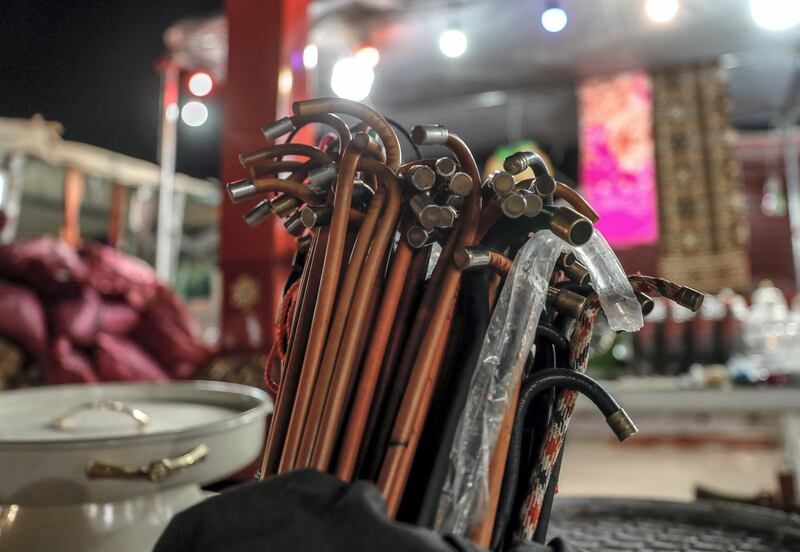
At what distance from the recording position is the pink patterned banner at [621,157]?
12.0ft

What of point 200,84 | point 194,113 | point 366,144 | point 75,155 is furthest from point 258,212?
point 75,155

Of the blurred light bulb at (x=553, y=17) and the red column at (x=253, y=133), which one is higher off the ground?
the blurred light bulb at (x=553, y=17)

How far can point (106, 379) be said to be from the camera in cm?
182

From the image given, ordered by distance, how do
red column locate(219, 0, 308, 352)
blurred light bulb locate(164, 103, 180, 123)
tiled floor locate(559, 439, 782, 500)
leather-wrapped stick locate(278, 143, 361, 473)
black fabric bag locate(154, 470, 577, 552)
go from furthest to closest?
blurred light bulb locate(164, 103, 180, 123), tiled floor locate(559, 439, 782, 500), red column locate(219, 0, 308, 352), leather-wrapped stick locate(278, 143, 361, 473), black fabric bag locate(154, 470, 577, 552)

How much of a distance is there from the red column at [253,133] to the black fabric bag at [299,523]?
5.23 ft

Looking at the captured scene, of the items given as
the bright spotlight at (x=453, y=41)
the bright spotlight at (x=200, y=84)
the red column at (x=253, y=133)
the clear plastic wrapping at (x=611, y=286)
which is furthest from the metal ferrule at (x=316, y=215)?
the bright spotlight at (x=200, y=84)

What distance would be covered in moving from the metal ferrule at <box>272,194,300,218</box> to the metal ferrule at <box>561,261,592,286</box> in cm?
25

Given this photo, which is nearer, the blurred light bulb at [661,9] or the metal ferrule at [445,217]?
the metal ferrule at [445,217]

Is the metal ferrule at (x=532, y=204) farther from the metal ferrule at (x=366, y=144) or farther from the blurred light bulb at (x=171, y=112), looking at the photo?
the blurred light bulb at (x=171, y=112)

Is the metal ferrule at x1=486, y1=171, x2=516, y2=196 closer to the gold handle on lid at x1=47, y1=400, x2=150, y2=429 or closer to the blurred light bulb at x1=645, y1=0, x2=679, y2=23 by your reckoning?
the gold handle on lid at x1=47, y1=400, x2=150, y2=429

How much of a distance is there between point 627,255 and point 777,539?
3.42m

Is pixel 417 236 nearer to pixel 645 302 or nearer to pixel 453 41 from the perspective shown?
pixel 645 302

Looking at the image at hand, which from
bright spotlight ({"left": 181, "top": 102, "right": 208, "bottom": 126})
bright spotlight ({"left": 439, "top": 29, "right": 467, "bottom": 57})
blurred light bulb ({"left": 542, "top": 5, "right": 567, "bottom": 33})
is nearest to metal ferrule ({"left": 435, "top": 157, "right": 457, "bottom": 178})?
blurred light bulb ({"left": 542, "top": 5, "right": 567, "bottom": 33})

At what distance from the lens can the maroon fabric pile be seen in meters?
1.71
